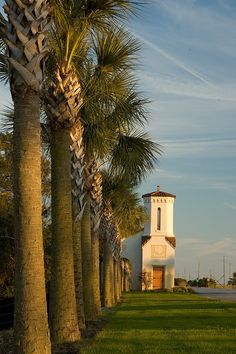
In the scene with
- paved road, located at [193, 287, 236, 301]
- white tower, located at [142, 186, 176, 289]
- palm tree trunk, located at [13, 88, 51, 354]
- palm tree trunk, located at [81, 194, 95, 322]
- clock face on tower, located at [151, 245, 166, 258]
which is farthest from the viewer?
clock face on tower, located at [151, 245, 166, 258]

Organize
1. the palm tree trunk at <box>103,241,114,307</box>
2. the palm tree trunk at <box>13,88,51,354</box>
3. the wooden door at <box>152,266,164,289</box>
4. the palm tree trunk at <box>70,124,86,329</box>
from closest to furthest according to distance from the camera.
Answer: the palm tree trunk at <box>13,88,51,354</box> → the palm tree trunk at <box>70,124,86,329</box> → the palm tree trunk at <box>103,241,114,307</box> → the wooden door at <box>152,266,164,289</box>

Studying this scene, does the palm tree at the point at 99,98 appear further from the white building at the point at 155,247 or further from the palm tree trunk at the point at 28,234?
the white building at the point at 155,247

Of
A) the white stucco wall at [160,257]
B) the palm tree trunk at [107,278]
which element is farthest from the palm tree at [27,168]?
the white stucco wall at [160,257]

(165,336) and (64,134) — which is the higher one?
(64,134)

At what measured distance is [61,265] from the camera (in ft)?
45.9

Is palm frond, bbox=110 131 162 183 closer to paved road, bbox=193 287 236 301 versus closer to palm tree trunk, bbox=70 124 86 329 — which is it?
palm tree trunk, bbox=70 124 86 329

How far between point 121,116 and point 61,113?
579cm

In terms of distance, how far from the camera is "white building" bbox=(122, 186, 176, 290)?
87.6m

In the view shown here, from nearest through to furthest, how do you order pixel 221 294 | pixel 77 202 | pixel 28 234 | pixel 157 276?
1. pixel 28 234
2. pixel 77 202
3. pixel 221 294
4. pixel 157 276

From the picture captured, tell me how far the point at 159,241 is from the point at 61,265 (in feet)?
248

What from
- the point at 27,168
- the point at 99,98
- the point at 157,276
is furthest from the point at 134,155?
the point at 157,276

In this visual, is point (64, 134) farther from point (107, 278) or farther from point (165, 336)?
point (107, 278)

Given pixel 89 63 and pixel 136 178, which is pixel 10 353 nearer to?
pixel 89 63

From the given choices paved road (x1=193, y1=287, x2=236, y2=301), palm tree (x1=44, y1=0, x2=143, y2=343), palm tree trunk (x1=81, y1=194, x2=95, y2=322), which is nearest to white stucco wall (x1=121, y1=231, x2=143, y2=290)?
paved road (x1=193, y1=287, x2=236, y2=301)
